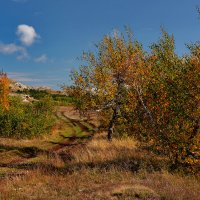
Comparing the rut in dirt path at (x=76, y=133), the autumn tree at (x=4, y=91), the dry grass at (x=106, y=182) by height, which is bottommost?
the dry grass at (x=106, y=182)

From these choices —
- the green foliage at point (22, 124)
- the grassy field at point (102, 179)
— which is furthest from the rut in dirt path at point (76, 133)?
the grassy field at point (102, 179)

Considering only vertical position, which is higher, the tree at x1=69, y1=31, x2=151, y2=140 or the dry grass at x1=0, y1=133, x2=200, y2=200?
the tree at x1=69, y1=31, x2=151, y2=140

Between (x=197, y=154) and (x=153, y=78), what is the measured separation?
19.6ft

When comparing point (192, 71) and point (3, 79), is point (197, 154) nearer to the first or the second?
point (192, 71)

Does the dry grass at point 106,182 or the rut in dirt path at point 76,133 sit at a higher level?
the rut in dirt path at point 76,133

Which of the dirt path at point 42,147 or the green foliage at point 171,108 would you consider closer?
the green foliage at point 171,108

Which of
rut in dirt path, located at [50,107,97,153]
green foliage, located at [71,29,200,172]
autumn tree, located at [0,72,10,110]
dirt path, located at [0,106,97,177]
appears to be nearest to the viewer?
green foliage, located at [71,29,200,172]

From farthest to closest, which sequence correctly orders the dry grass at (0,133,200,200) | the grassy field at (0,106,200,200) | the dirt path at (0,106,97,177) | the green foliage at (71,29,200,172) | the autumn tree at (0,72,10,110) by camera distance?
the autumn tree at (0,72,10,110) < the dirt path at (0,106,97,177) < the green foliage at (71,29,200,172) < the grassy field at (0,106,200,200) < the dry grass at (0,133,200,200)

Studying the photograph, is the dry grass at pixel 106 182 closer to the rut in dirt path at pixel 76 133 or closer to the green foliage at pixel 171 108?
the green foliage at pixel 171 108

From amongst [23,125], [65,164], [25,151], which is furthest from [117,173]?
[23,125]

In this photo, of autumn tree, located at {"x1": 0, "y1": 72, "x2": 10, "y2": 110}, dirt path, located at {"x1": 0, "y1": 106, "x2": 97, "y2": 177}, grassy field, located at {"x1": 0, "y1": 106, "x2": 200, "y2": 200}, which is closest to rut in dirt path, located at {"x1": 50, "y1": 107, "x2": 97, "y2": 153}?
dirt path, located at {"x1": 0, "y1": 106, "x2": 97, "y2": 177}

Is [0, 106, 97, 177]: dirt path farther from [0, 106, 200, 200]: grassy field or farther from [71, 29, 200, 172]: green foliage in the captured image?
[71, 29, 200, 172]: green foliage

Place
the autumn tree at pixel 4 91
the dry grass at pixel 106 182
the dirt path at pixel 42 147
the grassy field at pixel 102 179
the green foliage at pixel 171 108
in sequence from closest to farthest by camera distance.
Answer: the dry grass at pixel 106 182 → the grassy field at pixel 102 179 → the green foliage at pixel 171 108 → the dirt path at pixel 42 147 → the autumn tree at pixel 4 91

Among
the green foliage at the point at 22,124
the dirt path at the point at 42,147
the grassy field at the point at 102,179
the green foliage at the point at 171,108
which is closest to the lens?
the grassy field at the point at 102,179
